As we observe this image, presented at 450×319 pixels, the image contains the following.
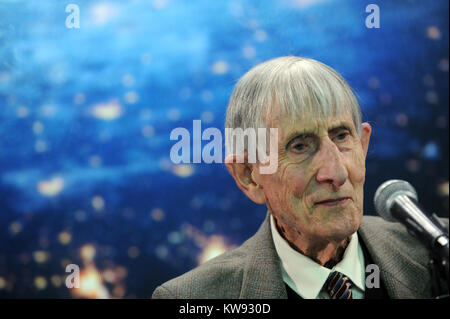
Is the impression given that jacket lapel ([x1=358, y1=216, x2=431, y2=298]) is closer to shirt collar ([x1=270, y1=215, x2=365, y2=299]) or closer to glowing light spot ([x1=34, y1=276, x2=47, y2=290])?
shirt collar ([x1=270, y1=215, x2=365, y2=299])

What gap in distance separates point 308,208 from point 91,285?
1248mm

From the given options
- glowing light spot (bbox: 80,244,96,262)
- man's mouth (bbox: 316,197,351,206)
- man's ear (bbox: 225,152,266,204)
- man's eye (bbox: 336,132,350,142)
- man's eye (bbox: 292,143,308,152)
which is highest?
man's eye (bbox: 336,132,350,142)

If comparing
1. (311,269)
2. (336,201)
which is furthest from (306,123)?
(311,269)

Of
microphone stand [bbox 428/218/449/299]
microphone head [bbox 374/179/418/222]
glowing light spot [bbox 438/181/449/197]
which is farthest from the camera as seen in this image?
glowing light spot [bbox 438/181/449/197]

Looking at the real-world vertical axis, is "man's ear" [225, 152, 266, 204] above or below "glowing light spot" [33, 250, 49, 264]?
above

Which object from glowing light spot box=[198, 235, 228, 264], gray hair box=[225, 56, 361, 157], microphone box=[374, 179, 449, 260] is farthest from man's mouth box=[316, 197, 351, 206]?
glowing light spot box=[198, 235, 228, 264]

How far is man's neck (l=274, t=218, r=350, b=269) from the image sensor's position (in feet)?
5.30

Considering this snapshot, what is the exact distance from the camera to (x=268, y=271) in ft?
5.31

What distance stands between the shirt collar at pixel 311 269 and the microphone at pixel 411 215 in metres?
0.37

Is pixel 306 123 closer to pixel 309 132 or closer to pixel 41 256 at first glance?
pixel 309 132
